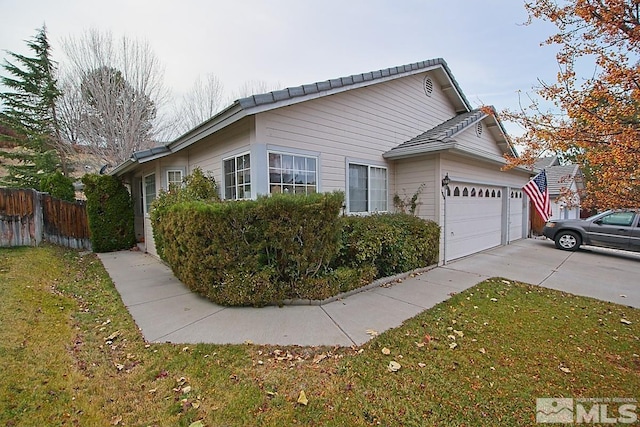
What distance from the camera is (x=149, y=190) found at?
1034 centimetres

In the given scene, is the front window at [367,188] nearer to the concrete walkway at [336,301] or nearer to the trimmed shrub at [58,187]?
the concrete walkway at [336,301]

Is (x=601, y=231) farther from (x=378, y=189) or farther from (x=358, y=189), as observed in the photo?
(x=358, y=189)

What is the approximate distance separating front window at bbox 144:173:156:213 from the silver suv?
1461 cm

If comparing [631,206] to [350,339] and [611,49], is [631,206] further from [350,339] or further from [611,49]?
[350,339]

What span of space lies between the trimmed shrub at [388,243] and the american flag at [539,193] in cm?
493

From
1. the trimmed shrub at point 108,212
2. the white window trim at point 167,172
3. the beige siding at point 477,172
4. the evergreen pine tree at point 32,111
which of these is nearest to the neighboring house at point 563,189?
the beige siding at point 477,172

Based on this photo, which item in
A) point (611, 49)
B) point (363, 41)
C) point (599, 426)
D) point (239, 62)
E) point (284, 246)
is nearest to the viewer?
point (599, 426)

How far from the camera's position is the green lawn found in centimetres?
240

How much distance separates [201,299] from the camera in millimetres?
5199

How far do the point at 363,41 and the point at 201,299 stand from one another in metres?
10.8

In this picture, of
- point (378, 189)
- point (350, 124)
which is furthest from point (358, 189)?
point (350, 124)

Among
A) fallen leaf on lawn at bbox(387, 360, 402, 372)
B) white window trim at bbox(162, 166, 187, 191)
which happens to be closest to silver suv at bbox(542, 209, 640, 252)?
fallen leaf on lawn at bbox(387, 360, 402, 372)

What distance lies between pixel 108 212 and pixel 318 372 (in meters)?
10.3

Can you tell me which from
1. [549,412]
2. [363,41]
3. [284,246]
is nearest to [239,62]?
[363,41]
